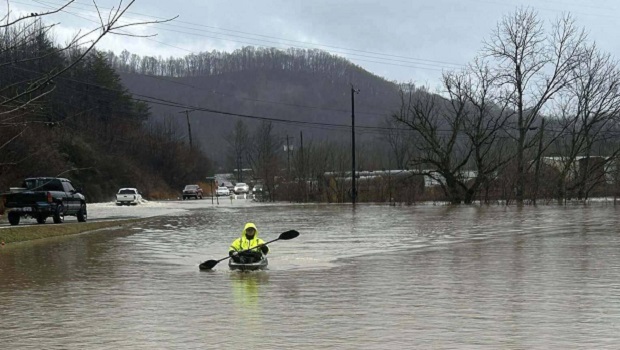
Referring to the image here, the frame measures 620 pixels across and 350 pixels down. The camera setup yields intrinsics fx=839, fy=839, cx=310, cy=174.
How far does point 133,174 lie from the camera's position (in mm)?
99125

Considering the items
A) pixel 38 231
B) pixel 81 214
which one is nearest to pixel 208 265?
pixel 38 231

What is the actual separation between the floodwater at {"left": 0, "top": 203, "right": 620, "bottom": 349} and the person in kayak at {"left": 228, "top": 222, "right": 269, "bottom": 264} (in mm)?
584

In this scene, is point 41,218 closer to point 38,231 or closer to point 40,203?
point 40,203

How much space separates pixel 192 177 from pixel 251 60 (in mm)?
66644

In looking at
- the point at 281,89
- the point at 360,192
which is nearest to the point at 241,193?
the point at 360,192

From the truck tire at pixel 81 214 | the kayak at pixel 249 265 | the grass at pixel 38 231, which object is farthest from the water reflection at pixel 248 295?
the truck tire at pixel 81 214

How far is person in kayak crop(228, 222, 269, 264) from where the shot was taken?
59.6 ft

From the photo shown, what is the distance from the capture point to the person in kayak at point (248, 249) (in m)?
18.2

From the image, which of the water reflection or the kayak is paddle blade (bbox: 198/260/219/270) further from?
the water reflection

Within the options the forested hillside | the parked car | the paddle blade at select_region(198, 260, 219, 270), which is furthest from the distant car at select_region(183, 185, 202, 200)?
the paddle blade at select_region(198, 260, 219, 270)

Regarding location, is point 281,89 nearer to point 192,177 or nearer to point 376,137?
point 376,137

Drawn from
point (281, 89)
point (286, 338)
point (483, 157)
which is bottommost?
point (286, 338)

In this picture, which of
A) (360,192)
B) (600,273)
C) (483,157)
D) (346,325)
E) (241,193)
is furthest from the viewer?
(241,193)

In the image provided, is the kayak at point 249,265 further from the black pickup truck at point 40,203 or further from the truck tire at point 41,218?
the truck tire at point 41,218
